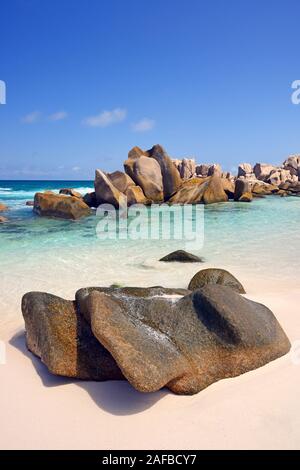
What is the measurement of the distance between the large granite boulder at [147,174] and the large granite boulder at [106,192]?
8.67 ft

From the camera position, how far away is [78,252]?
31.7ft

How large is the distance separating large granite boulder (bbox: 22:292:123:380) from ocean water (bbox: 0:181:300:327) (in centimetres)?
157

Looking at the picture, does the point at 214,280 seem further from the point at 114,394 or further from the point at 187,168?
the point at 187,168

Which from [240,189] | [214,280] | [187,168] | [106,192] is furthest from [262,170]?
[214,280]

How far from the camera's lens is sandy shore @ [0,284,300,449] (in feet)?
7.88

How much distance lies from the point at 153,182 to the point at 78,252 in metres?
Result: 16.3

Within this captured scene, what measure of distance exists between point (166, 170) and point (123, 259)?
1816 centimetres

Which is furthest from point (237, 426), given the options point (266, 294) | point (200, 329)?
point (266, 294)

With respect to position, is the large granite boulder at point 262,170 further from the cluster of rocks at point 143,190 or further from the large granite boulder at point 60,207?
the large granite boulder at point 60,207

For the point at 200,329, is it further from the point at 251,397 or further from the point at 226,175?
the point at 226,175

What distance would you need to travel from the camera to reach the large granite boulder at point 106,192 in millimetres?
21891

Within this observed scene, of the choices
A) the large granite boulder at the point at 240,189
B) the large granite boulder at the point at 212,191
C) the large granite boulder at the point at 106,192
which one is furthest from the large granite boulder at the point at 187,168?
the large granite boulder at the point at 106,192

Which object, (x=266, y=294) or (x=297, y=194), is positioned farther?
(x=297, y=194)
